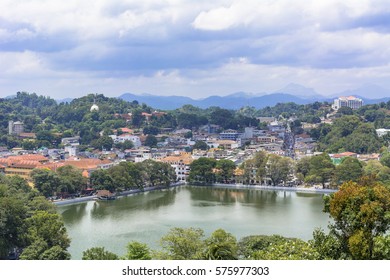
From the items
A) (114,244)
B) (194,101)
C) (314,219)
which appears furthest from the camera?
(194,101)

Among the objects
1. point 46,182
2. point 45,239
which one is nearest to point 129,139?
point 46,182

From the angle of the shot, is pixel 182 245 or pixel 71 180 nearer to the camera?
pixel 182 245

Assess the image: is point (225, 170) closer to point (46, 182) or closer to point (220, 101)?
point (46, 182)

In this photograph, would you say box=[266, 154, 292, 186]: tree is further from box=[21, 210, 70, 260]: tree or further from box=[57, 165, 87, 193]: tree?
box=[21, 210, 70, 260]: tree

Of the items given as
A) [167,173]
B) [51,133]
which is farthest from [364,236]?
[51,133]

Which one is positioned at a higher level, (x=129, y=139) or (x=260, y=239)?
(x=129, y=139)

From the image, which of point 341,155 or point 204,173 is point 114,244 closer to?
point 204,173
